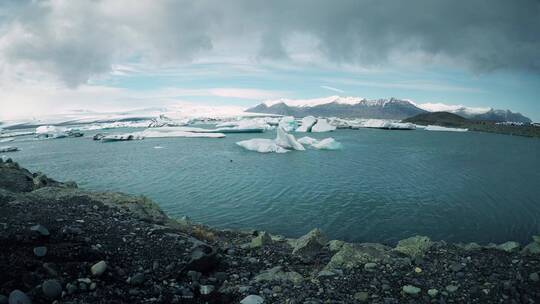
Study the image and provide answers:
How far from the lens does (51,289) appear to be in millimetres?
4234

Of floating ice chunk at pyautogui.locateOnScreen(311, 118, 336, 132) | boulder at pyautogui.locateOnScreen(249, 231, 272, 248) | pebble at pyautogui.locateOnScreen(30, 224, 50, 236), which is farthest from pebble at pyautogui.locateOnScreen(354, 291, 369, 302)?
floating ice chunk at pyautogui.locateOnScreen(311, 118, 336, 132)

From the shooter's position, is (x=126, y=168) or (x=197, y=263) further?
(x=126, y=168)

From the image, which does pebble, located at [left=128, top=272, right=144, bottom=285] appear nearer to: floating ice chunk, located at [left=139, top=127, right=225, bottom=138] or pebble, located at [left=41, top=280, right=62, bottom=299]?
pebble, located at [left=41, top=280, right=62, bottom=299]

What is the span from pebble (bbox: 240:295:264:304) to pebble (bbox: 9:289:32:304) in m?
2.74

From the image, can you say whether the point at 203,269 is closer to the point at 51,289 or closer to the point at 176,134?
the point at 51,289

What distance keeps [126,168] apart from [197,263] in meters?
24.1

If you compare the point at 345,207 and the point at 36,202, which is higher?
the point at 36,202

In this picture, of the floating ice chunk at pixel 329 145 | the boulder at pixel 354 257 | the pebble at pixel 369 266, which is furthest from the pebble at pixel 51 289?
the floating ice chunk at pixel 329 145

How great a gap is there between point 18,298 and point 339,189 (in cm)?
Result: 1671

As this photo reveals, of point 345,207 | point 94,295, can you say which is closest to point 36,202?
point 94,295

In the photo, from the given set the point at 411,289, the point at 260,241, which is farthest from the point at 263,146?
the point at 411,289

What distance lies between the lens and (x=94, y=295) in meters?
4.43

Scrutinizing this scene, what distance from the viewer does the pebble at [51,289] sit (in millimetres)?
4196

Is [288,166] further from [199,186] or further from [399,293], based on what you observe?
[399,293]
